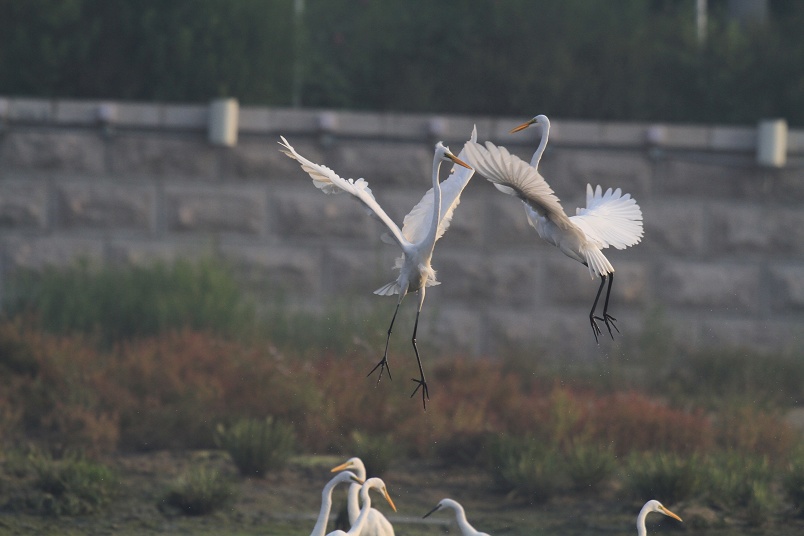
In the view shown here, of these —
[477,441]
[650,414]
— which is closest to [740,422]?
[650,414]

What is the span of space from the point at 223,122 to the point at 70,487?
17.5 ft

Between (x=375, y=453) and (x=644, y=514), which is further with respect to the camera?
(x=375, y=453)

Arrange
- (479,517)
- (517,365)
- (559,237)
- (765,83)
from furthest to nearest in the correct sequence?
(765,83)
(517,365)
(479,517)
(559,237)

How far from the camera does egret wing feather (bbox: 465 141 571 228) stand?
6.25 meters

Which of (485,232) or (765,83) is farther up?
(765,83)

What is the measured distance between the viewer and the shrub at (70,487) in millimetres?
8945

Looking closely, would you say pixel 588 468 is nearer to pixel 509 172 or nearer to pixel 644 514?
pixel 644 514

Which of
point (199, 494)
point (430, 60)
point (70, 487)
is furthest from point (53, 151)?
point (199, 494)

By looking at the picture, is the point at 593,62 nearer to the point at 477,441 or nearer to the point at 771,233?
the point at 771,233

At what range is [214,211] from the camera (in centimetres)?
1363

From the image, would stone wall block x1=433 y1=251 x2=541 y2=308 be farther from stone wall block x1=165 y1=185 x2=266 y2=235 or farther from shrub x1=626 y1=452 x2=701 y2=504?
shrub x1=626 y1=452 x2=701 y2=504

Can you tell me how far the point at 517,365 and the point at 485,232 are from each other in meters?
1.57

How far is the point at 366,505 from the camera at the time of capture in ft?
25.1

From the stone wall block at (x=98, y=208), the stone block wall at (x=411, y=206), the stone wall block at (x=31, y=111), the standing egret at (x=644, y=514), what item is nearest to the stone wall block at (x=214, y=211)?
the stone block wall at (x=411, y=206)
